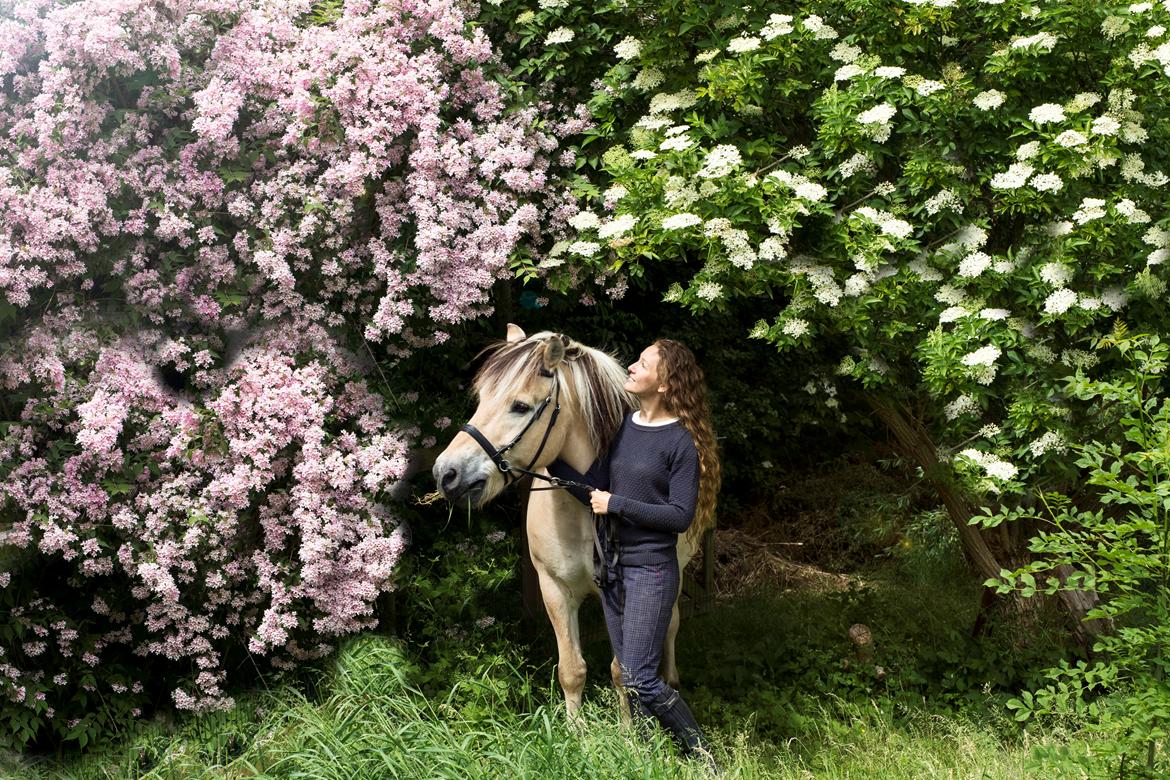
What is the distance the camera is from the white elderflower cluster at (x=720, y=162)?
18.1 feet

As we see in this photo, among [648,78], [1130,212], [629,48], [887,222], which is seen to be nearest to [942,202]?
[887,222]

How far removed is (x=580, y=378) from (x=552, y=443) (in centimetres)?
33

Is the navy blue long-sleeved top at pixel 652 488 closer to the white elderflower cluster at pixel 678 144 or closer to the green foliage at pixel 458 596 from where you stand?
the white elderflower cluster at pixel 678 144

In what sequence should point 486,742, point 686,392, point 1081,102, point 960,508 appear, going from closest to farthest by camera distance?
point 486,742
point 686,392
point 1081,102
point 960,508

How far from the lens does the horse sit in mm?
4910

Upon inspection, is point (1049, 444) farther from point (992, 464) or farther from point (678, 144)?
point (678, 144)

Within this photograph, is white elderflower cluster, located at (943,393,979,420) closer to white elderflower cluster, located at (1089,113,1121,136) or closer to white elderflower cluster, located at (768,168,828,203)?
white elderflower cluster, located at (768,168,828,203)

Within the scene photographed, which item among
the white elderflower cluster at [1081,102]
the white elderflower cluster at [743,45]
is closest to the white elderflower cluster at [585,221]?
the white elderflower cluster at [743,45]

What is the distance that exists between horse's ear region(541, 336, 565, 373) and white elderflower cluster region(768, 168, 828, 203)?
145 centimetres

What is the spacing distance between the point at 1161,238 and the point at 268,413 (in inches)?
177

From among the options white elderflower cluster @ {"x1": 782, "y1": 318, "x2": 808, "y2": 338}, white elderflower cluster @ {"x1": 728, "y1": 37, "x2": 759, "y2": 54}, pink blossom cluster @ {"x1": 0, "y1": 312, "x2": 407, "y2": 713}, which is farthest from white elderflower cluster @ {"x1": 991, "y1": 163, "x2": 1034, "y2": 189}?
pink blossom cluster @ {"x1": 0, "y1": 312, "x2": 407, "y2": 713}

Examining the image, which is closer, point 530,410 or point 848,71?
point 530,410

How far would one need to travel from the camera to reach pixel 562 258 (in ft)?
22.0

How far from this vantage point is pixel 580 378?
5.23 meters
